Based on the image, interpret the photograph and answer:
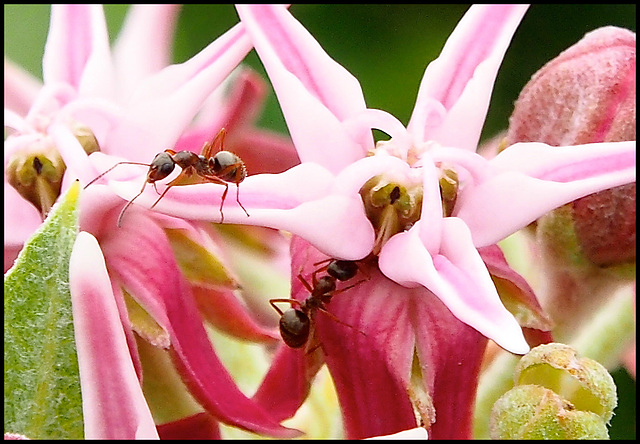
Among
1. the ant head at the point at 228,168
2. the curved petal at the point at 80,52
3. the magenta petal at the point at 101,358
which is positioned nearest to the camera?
the magenta petal at the point at 101,358

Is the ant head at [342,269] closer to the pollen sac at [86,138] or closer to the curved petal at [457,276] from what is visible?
the curved petal at [457,276]

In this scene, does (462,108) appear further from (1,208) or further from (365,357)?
(1,208)

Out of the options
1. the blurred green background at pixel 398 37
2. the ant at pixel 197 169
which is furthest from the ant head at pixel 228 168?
the blurred green background at pixel 398 37

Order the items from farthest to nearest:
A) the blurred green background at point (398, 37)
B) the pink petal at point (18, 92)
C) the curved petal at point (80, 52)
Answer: the blurred green background at point (398, 37)
the pink petal at point (18, 92)
the curved petal at point (80, 52)

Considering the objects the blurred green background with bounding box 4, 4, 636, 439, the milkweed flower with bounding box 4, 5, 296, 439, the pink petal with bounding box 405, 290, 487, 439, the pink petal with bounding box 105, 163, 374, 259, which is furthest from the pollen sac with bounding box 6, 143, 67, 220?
the blurred green background with bounding box 4, 4, 636, 439

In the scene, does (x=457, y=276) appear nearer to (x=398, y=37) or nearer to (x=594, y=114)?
(x=594, y=114)

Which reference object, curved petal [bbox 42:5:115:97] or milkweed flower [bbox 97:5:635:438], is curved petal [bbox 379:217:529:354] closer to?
milkweed flower [bbox 97:5:635:438]

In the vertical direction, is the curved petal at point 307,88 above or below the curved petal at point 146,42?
below

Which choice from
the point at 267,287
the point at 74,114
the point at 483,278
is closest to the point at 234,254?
the point at 267,287

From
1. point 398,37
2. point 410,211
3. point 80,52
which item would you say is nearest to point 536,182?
point 410,211
